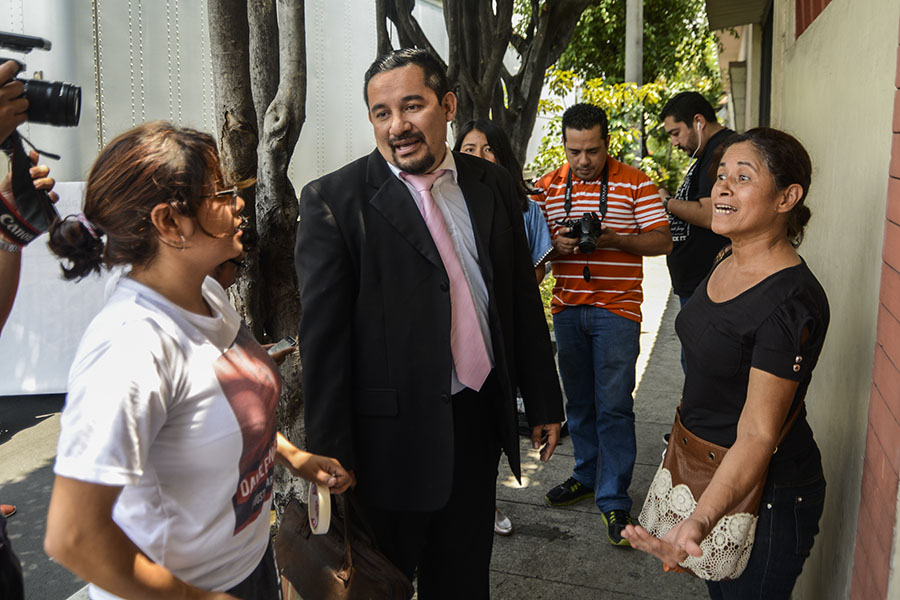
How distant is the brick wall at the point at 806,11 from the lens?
4.07 metres

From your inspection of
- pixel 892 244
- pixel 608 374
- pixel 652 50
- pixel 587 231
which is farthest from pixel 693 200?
pixel 652 50

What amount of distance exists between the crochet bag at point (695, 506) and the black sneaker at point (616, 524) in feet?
5.14

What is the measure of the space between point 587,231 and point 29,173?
2.51 metres

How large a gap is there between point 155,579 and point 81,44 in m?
5.99

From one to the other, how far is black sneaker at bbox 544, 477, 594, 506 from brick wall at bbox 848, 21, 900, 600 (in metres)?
2.30

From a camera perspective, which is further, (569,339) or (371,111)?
(569,339)

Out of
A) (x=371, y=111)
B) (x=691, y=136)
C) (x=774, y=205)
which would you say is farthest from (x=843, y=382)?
(x=691, y=136)

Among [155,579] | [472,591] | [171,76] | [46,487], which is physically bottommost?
[46,487]

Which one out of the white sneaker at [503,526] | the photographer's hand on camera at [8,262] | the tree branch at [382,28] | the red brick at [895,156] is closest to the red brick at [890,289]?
the red brick at [895,156]

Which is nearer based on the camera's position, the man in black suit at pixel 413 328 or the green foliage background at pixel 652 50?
the man in black suit at pixel 413 328

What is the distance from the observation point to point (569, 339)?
13.8 feet

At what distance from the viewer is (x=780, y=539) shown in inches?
87.7

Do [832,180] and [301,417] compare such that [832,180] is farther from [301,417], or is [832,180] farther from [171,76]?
[171,76]

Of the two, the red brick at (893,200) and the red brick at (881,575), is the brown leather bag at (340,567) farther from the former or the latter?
the red brick at (893,200)
